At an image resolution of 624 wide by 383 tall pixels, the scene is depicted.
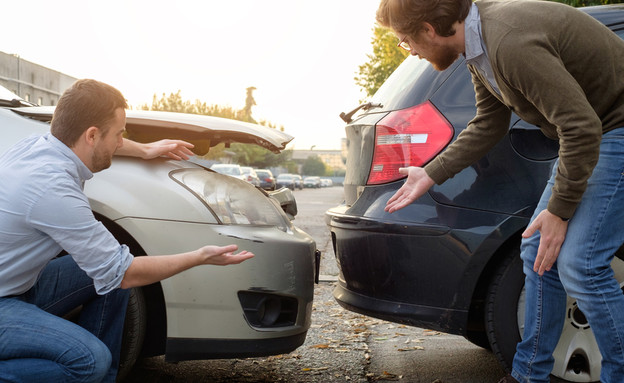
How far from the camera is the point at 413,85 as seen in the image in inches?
118

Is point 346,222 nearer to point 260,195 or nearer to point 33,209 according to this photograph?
point 260,195

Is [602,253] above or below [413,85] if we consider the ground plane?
below

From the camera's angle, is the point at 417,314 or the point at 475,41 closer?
the point at 475,41

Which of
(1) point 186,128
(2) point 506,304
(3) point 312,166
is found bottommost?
(3) point 312,166

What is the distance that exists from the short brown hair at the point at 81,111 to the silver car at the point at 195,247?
0.46 meters

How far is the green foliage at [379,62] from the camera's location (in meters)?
20.2

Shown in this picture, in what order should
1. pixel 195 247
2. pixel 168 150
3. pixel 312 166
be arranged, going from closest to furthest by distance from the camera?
pixel 195 247, pixel 168 150, pixel 312 166

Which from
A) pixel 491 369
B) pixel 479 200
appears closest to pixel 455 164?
pixel 479 200

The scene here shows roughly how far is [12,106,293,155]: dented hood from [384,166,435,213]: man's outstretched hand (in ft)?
2.30

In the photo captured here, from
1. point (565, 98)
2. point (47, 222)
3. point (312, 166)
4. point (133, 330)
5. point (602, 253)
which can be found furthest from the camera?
point (312, 166)

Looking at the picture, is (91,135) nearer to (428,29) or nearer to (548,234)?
(428,29)

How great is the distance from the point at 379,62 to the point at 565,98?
22113mm

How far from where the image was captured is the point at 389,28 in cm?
232

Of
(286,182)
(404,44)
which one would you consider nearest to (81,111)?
(404,44)
